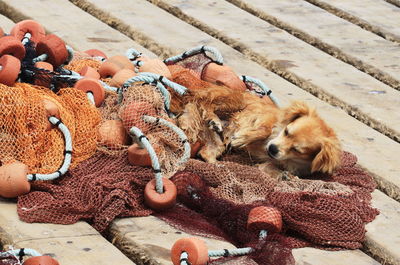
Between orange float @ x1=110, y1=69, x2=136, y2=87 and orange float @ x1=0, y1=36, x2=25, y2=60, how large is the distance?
464 millimetres

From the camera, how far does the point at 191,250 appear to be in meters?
3.60

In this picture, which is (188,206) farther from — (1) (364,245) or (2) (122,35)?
(2) (122,35)

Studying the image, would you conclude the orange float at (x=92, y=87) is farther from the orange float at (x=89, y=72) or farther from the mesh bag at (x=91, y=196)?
the mesh bag at (x=91, y=196)

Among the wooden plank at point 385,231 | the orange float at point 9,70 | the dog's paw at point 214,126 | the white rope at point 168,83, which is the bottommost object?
the wooden plank at point 385,231

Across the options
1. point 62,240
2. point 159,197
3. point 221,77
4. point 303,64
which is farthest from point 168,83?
point 303,64

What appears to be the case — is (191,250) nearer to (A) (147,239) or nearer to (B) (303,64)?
(A) (147,239)

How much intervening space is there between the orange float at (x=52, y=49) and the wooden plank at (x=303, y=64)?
4.81ft

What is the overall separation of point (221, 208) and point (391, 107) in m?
1.65

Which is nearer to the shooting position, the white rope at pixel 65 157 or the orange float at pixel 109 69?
the white rope at pixel 65 157

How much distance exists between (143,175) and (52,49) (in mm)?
887

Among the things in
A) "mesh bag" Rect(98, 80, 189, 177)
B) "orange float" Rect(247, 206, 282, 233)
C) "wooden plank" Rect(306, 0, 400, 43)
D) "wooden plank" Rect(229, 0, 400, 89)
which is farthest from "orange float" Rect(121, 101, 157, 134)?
"wooden plank" Rect(306, 0, 400, 43)

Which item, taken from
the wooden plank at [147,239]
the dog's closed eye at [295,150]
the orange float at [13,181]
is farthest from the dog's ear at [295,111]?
the orange float at [13,181]

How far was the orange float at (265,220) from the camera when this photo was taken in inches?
155

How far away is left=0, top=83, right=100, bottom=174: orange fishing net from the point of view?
420 centimetres
